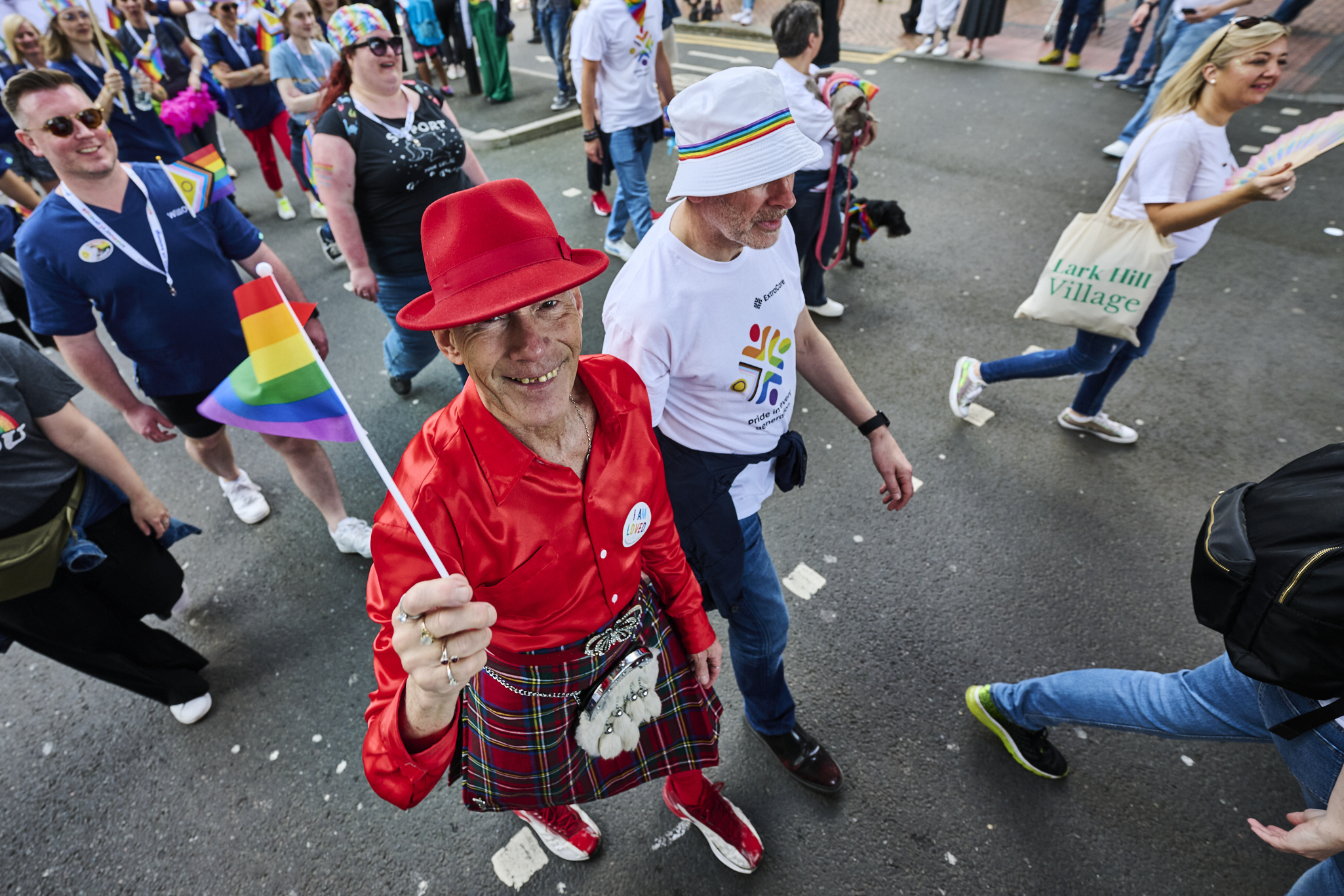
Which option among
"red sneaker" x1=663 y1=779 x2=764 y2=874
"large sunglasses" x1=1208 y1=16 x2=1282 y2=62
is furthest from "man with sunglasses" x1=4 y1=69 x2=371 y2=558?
Result: "large sunglasses" x1=1208 y1=16 x2=1282 y2=62

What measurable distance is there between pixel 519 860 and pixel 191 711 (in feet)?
5.19

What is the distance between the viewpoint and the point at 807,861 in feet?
7.42

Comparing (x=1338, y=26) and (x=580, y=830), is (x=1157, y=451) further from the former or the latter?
(x=1338, y=26)

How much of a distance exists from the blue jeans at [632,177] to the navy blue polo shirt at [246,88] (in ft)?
11.4

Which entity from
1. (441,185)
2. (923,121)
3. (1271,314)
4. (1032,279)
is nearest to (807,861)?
(441,185)

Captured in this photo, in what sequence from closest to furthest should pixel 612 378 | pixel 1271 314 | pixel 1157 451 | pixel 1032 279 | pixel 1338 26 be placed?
pixel 612 378
pixel 1157 451
pixel 1271 314
pixel 1032 279
pixel 1338 26

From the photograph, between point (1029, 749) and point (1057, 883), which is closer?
point (1057, 883)

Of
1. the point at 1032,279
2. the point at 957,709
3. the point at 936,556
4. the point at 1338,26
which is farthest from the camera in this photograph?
the point at 1338,26

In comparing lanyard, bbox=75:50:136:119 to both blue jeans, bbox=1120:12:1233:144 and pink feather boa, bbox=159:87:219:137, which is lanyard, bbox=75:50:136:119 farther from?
blue jeans, bbox=1120:12:1233:144

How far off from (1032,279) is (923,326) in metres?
1.08

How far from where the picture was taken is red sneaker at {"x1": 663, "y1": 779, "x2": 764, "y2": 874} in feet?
7.25

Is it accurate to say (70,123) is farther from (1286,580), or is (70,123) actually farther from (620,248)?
(1286,580)

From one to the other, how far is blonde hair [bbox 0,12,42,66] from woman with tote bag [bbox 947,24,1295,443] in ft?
24.0

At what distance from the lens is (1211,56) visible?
8.87ft
